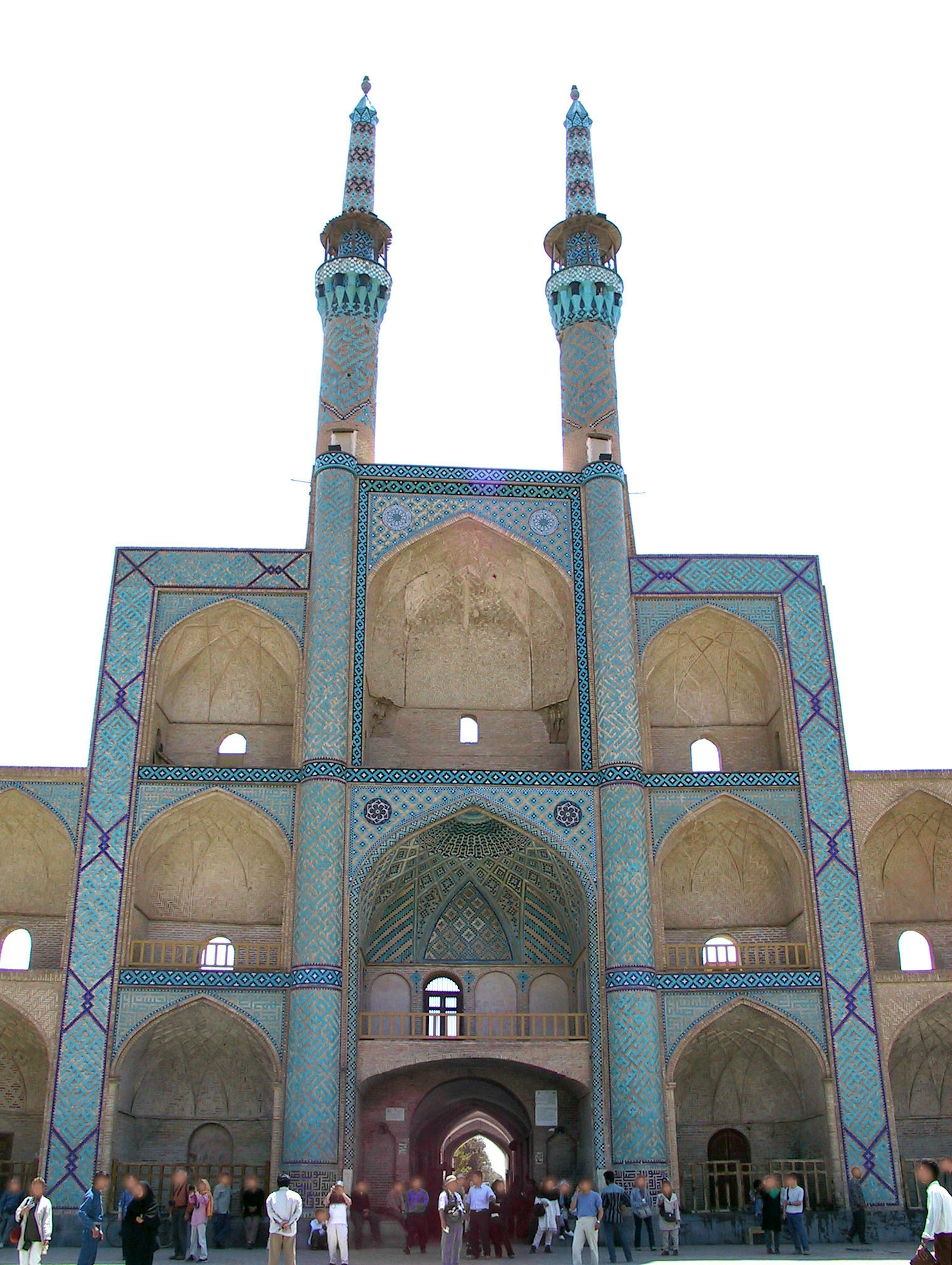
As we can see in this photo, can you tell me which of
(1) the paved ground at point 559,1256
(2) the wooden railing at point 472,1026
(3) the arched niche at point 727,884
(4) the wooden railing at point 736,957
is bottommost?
(1) the paved ground at point 559,1256

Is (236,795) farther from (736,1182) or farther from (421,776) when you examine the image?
(736,1182)

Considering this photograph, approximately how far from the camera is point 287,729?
17.8 metres

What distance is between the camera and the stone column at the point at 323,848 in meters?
14.1

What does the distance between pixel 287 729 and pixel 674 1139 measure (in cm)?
753

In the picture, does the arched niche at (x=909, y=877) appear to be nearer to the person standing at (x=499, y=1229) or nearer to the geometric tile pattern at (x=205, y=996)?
the person standing at (x=499, y=1229)

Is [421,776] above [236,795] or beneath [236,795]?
above

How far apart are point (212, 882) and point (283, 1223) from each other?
8.61 m

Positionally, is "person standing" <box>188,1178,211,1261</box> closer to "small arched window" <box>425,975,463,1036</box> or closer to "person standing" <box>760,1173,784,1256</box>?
"small arched window" <box>425,975,463,1036</box>

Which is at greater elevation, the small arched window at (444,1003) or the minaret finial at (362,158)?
the minaret finial at (362,158)

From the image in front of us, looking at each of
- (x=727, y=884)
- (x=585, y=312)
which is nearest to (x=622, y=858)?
(x=727, y=884)

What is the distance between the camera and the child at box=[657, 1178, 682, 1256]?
41.9 ft

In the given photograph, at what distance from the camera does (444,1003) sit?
55.8 feet

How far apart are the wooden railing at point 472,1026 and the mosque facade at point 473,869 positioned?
0.08 m

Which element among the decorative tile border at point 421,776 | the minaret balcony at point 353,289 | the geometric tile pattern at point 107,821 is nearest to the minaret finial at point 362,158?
the minaret balcony at point 353,289
